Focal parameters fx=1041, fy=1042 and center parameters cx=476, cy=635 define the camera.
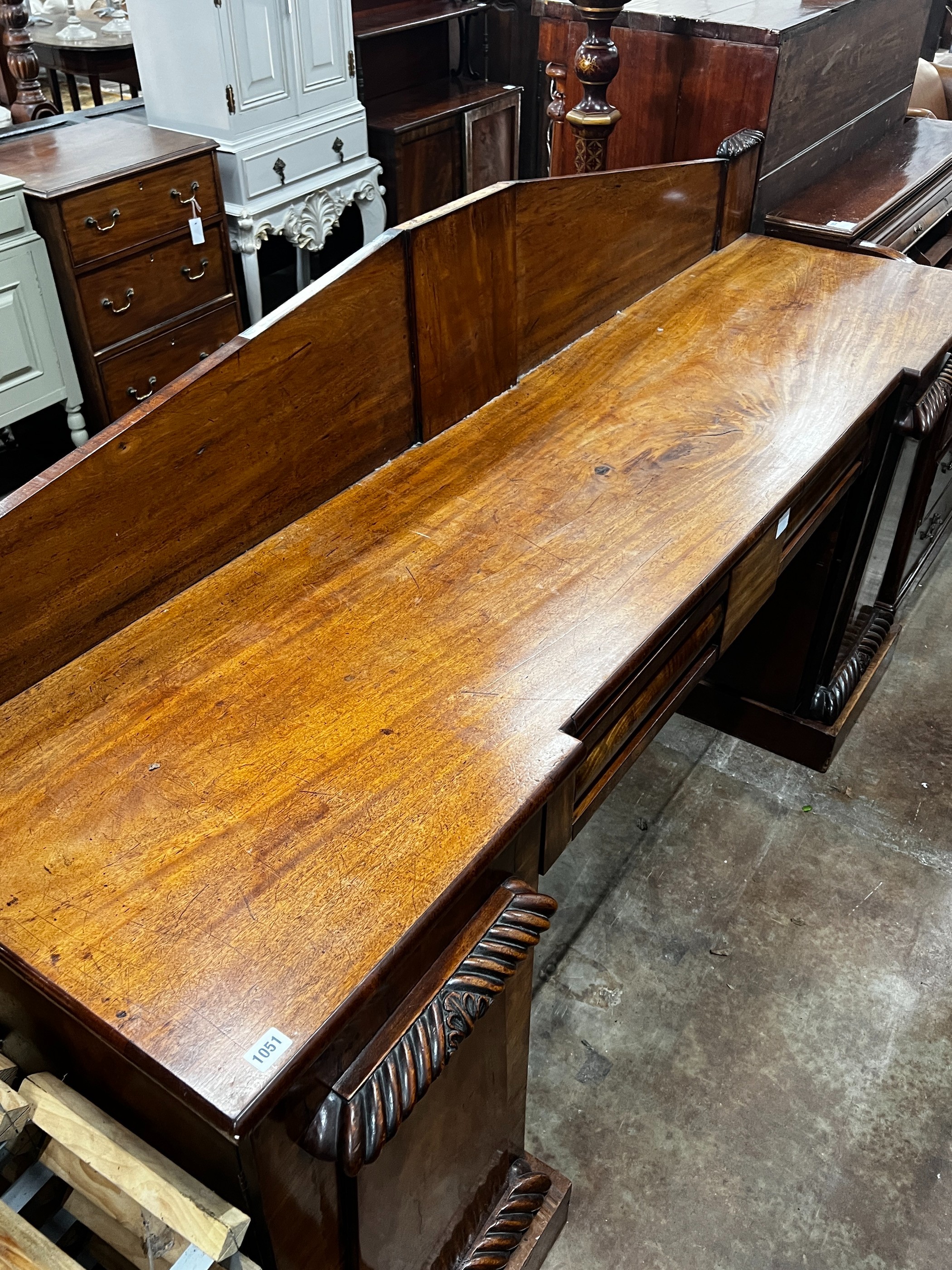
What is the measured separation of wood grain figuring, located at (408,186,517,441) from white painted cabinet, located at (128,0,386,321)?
7.28ft

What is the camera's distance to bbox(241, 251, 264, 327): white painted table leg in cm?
351

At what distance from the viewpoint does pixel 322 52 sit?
3.52m

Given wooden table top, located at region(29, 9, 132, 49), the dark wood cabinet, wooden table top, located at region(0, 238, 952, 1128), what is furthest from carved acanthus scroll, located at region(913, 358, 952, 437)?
wooden table top, located at region(29, 9, 132, 49)

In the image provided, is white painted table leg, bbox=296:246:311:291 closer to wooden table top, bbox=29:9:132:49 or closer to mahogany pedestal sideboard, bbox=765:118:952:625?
wooden table top, bbox=29:9:132:49

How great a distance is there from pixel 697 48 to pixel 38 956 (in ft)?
6.76

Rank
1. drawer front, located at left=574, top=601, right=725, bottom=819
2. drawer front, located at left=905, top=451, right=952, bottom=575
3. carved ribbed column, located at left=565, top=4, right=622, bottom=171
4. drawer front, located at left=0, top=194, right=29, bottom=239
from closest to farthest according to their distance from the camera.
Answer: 1. drawer front, located at left=574, top=601, right=725, bottom=819
2. carved ribbed column, located at left=565, top=4, right=622, bottom=171
3. drawer front, located at left=905, top=451, right=952, bottom=575
4. drawer front, located at left=0, top=194, right=29, bottom=239

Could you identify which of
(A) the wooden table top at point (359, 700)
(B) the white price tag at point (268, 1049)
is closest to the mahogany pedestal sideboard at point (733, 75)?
(A) the wooden table top at point (359, 700)

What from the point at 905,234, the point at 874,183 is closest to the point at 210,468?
the point at 905,234

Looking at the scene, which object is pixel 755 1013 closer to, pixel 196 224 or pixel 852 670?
pixel 852 670

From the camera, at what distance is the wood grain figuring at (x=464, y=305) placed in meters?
1.36

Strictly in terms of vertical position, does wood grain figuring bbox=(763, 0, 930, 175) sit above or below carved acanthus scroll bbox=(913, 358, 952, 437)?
above

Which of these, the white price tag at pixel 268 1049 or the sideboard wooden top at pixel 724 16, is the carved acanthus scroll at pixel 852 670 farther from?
the white price tag at pixel 268 1049

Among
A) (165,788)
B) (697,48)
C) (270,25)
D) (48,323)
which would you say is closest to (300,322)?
(165,788)

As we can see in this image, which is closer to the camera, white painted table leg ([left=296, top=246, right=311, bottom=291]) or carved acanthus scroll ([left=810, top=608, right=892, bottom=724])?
carved acanthus scroll ([left=810, top=608, right=892, bottom=724])
